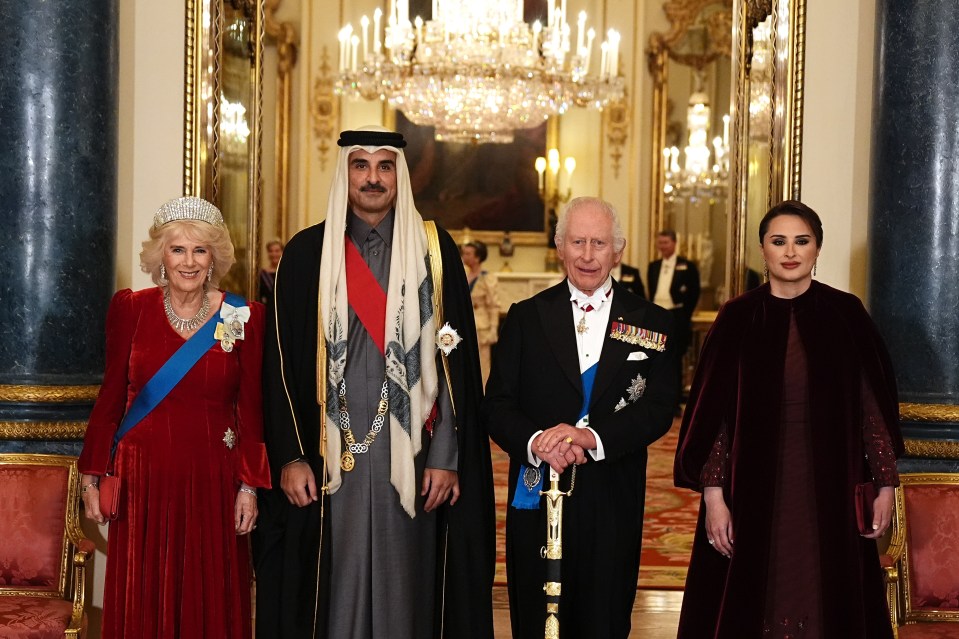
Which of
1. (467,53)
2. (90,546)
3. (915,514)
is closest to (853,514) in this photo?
(915,514)

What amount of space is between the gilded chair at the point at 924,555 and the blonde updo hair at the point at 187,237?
2.37 metres

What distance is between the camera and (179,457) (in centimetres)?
349

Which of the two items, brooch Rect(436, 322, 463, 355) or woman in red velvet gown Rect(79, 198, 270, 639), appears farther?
brooch Rect(436, 322, 463, 355)

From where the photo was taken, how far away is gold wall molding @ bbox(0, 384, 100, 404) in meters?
4.26

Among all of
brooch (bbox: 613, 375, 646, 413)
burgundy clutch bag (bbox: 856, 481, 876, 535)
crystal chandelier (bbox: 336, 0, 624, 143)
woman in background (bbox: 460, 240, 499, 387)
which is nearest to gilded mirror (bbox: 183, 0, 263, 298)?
brooch (bbox: 613, 375, 646, 413)

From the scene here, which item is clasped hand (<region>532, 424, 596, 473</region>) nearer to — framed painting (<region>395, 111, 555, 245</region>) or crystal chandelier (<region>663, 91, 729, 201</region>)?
crystal chandelier (<region>663, 91, 729, 201</region>)

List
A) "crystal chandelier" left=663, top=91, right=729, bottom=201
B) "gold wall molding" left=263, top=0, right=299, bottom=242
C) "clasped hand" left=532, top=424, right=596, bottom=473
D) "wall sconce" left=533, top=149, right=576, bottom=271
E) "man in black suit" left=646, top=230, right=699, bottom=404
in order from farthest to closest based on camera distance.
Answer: "wall sconce" left=533, top=149, right=576, bottom=271, "gold wall molding" left=263, top=0, right=299, bottom=242, "crystal chandelier" left=663, top=91, right=729, bottom=201, "man in black suit" left=646, top=230, right=699, bottom=404, "clasped hand" left=532, top=424, right=596, bottom=473

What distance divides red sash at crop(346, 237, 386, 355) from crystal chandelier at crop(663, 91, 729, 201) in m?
8.83

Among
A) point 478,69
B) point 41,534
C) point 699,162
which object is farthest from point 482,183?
point 41,534

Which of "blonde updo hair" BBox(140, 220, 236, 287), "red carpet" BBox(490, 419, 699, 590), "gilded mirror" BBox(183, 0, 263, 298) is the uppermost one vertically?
"gilded mirror" BBox(183, 0, 263, 298)

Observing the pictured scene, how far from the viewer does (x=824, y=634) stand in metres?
3.39

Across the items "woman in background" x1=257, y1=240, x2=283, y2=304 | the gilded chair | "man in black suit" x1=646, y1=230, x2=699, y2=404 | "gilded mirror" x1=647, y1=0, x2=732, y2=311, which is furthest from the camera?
"gilded mirror" x1=647, y1=0, x2=732, y2=311

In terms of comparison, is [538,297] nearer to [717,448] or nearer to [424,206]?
[717,448]

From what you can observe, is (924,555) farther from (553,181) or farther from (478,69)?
(553,181)
